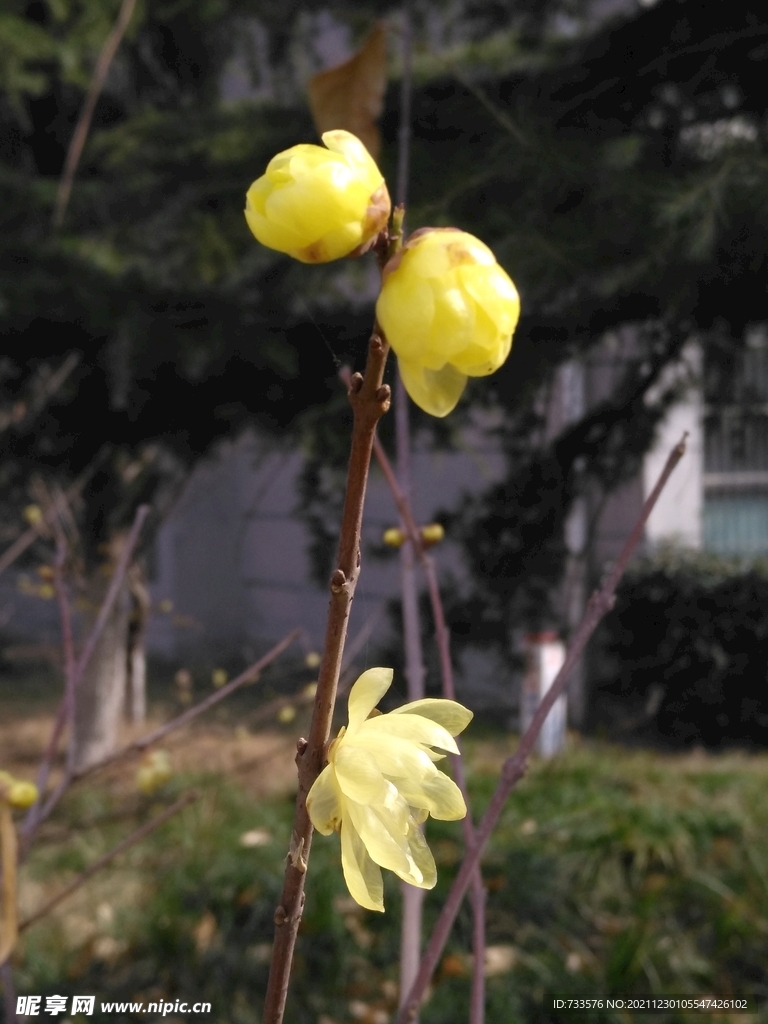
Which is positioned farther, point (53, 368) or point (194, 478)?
point (194, 478)

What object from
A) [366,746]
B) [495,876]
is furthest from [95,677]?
[366,746]

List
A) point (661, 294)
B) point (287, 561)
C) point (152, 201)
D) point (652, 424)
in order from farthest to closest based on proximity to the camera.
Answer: point (287, 561), point (152, 201), point (652, 424), point (661, 294)

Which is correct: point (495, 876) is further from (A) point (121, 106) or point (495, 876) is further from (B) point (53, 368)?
(A) point (121, 106)

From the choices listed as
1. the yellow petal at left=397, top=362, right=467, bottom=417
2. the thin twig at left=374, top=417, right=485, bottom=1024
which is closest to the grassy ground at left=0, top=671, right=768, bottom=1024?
the thin twig at left=374, top=417, right=485, bottom=1024

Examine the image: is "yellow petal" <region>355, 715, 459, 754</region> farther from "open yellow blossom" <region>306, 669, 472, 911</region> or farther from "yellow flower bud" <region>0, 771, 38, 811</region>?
"yellow flower bud" <region>0, 771, 38, 811</region>

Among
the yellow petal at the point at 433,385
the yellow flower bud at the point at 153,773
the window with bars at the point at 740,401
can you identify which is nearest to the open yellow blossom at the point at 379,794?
the yellow petal at the point at 433,385
